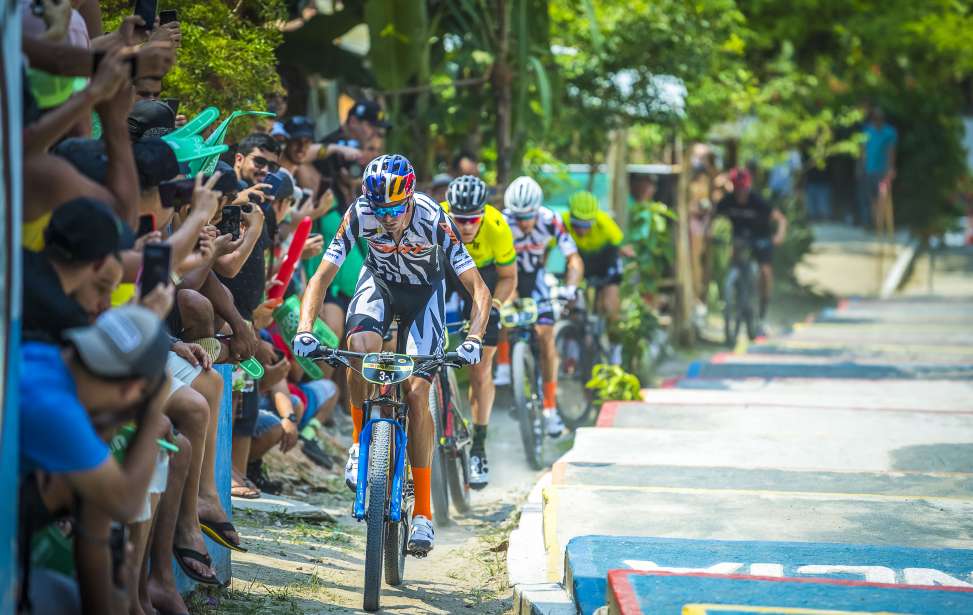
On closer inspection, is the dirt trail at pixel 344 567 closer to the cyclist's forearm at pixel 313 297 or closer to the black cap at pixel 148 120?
the cyclist's forearm at pixel 313 297

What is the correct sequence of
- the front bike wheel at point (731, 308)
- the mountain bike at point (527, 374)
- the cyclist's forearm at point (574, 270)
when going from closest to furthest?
the mountain bike at point (527, 374) < the cyclist's forearm at point (574, 270) < the front bike wheel at point (731, 308)

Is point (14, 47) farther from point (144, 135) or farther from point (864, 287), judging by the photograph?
point (864, 287)

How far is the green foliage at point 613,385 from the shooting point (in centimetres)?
1178

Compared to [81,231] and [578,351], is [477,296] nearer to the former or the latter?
[81,231]

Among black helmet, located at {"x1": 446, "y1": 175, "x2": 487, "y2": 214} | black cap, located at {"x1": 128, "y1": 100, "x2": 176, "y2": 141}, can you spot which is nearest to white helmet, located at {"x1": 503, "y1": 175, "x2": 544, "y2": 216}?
black helmet, located at {"x1": 446, "y1": 175, "x2": 487, "y2": 214}

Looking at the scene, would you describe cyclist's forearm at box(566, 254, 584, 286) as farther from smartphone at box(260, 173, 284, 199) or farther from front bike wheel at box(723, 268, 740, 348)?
front bike wheel at box(723, 268, 740, 348)

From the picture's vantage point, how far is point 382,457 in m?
6.79

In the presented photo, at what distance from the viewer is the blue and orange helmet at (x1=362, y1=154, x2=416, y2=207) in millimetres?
7102

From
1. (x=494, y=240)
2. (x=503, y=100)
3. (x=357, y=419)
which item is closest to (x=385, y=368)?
(x=357, y=419)

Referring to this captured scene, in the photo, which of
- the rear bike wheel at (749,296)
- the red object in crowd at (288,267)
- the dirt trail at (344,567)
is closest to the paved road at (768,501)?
the dirt trail at (344,567)

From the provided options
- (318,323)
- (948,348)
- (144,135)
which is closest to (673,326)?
(948,348)

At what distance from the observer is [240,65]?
8312 mm

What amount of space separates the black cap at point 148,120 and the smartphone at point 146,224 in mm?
616

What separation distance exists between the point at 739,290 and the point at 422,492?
1121cm
